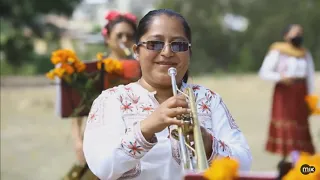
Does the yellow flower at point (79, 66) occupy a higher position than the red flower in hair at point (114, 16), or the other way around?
the red flower in hair at point (114, 16)

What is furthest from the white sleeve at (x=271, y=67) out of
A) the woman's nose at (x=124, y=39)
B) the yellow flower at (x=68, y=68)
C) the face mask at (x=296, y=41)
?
the yellow flower at (x=68, y=68)

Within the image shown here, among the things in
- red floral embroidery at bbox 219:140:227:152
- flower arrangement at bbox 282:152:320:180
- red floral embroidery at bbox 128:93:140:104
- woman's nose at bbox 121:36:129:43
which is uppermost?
flower arrangement at bbox 282:152:320:180

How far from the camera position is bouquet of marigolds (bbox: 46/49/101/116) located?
3.92m

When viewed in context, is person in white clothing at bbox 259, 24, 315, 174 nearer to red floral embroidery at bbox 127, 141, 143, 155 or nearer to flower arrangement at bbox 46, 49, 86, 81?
flower arrangement at bbox 46, 49, 86, 81

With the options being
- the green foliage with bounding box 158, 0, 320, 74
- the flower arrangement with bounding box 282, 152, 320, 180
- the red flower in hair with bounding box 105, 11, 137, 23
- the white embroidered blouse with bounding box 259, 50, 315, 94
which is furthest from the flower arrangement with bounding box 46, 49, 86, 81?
the green foliage with bounding box 158, 0, 320, 74

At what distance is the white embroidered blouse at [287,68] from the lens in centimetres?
666

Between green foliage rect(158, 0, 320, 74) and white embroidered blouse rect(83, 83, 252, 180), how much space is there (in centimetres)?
2673

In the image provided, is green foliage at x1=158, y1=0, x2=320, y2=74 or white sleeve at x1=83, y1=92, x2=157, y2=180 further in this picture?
green foliage at x1=158, y1=0, x2=320, y2=74

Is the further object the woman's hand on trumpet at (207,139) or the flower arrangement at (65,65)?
the flower arrangement at (65,65)

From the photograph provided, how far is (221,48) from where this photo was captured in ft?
105

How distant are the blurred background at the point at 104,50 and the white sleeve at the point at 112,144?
1.42 meters

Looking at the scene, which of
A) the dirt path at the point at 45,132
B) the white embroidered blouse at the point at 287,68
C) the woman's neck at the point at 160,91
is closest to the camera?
the woman's neck at the point at 160,91

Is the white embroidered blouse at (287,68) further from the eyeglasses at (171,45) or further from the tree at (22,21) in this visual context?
the tree at (22,21)

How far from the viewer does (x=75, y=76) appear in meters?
3.97
